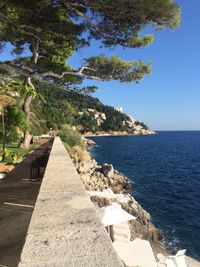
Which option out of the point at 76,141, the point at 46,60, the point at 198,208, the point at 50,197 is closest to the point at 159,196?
the point at 198,208

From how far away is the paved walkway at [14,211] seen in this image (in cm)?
429

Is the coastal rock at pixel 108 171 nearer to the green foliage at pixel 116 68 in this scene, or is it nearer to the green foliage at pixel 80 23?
the green foliage at pixel 116 68

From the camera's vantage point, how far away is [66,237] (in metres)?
2.16

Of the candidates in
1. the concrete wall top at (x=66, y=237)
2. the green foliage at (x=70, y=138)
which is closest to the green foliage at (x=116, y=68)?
the concrete wall top at (x=66, y=237)

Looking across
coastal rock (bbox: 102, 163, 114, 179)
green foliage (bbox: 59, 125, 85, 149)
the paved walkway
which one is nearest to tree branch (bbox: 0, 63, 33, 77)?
the paved walkway

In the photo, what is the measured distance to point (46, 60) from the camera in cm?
1516

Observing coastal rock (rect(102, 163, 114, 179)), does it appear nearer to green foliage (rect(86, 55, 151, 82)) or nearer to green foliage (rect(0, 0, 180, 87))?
green foliage (rect(86, 55, 151, 82))

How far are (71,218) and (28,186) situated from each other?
5856 millimetres

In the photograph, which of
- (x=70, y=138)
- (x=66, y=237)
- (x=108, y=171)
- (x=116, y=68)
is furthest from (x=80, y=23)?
(x=70, y=138)

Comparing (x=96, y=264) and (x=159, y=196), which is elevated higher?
(x=96, y=264)

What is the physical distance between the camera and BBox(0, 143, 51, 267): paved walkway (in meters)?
4.29

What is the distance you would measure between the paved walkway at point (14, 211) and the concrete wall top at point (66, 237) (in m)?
1.00

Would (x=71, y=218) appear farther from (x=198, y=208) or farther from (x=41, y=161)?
(x=198, y=208)

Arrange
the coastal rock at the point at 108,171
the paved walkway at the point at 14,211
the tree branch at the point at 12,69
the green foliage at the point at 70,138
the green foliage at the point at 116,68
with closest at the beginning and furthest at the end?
the paved walkway at the point at 14,211 → the tree branch at the point at 12,69 → the green foliage at the point at 116,68 → the coastal rock at the point at 108,171 → the green foliage at the point at 70,138
